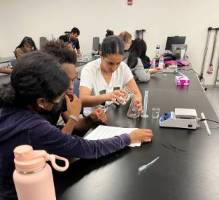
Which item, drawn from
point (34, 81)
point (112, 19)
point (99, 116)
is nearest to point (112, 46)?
point (99, 116)

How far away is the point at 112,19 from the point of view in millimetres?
5422

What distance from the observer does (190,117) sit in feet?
4.49

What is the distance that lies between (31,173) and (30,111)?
331mm

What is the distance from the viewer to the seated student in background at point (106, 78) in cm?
168

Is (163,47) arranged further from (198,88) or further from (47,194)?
(47,194)

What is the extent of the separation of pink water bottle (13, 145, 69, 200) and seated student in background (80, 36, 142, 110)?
1.00 m

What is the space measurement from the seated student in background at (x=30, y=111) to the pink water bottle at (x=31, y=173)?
0.23m

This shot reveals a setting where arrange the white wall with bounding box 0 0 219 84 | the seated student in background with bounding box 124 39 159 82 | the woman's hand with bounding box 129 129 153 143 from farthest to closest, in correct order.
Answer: the white wall with bounding box 0 0 219 84 → the seated student in background with bounding box 124 39 159 82 → the woman's hand with bounding box 129 129 153 143

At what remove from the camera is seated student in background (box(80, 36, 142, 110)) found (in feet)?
5.51

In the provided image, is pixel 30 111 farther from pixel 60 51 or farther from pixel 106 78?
pixel 106 78

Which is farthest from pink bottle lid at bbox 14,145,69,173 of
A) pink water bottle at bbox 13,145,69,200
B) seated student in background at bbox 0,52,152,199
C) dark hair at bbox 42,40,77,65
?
dark hair at bbox 42,40,77,65

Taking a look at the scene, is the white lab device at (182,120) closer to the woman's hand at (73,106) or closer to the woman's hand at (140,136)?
the woman's hand at (140,136)

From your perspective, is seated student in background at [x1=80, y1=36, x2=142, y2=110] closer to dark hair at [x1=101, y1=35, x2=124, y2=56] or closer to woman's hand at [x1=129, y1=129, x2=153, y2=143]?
dark hair at [x1=101, y1=35, x2=124, y2=56]

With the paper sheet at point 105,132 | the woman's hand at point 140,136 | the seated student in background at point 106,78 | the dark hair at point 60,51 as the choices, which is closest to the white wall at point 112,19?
the seated student in background at point 106,78
